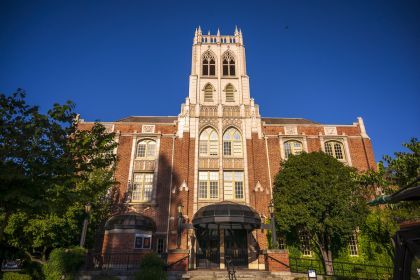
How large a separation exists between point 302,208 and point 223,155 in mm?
9313

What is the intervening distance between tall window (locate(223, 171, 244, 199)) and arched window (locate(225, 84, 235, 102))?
28.5 ft

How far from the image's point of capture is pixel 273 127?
29016 mm

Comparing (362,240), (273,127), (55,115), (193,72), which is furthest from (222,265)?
Answer: (193,72)

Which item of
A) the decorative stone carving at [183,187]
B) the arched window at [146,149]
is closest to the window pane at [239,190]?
the decorative stone carving at [183,187]

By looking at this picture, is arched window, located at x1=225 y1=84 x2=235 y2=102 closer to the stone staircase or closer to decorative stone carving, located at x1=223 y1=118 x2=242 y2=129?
decorative stone carving, located at x1=223 y1=118 x2=242 y2=129

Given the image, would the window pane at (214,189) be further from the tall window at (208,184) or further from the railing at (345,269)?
the railing at (345,269)

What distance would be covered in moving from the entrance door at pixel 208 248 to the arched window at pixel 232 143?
753 cm

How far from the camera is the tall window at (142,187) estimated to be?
82.9 ft

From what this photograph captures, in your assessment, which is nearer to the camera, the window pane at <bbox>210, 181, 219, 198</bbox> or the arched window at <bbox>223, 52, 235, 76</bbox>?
the window pane at <bbox>210, 181, 219, 198</bbox>

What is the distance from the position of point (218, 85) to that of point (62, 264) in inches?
871

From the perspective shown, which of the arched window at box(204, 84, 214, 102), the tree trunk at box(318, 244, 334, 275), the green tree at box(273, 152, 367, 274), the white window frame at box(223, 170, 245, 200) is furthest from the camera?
the arched window at box(204, 84, 214, 102)

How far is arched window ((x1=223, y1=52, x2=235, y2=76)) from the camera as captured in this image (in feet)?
106

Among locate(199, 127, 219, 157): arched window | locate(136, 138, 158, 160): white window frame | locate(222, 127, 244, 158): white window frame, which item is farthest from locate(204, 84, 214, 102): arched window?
locate(136, 138, 158, 160): white window frame

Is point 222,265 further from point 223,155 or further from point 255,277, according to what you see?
point 223,155
